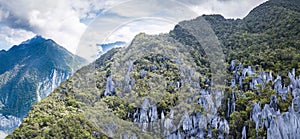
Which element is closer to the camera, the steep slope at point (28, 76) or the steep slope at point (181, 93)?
the steep slope at point (181, 93)

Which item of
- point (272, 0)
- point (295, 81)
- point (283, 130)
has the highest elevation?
point (272, 0)

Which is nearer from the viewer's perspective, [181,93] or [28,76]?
[181,93]

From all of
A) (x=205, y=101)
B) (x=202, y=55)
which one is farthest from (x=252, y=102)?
(x=202, y=55)

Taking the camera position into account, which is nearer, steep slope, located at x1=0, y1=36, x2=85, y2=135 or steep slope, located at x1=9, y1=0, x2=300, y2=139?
steep slope, located at x1=9, y1=0, x2=300, y2=139

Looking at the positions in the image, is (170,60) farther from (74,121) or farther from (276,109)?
(74,121)
